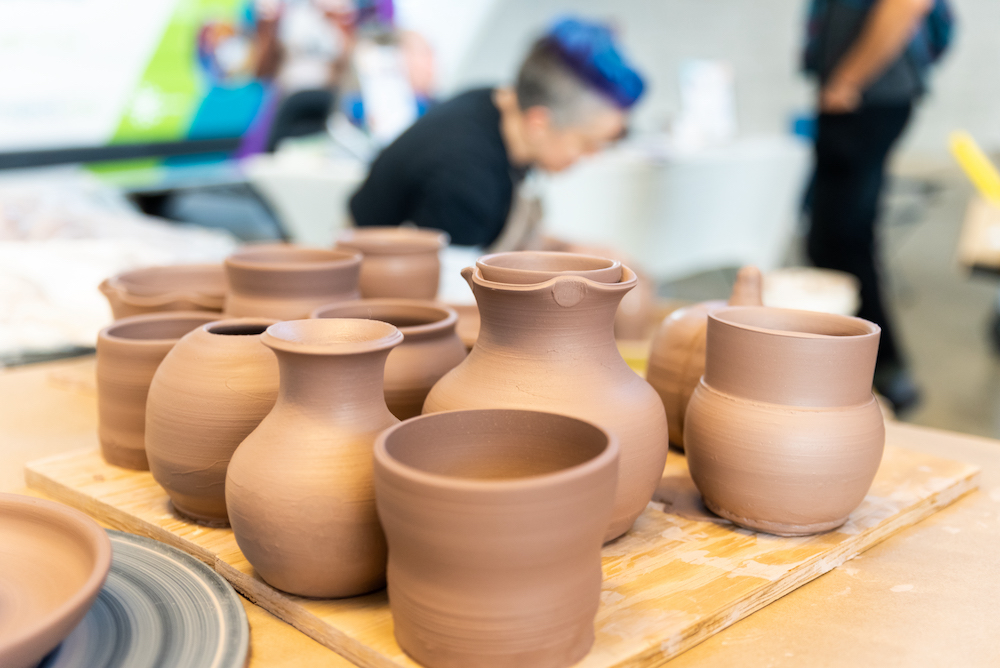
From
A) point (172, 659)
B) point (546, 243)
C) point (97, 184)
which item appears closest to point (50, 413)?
point (172, 659)

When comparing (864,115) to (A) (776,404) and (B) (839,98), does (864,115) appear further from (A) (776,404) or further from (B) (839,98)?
(A) (776,404)

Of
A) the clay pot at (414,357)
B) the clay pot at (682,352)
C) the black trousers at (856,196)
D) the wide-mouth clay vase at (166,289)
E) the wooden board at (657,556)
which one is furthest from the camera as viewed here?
the black trousers at (856,196)

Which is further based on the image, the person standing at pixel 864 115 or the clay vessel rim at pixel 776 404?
the person standing at pixel 864 115

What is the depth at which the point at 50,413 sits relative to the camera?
118cm

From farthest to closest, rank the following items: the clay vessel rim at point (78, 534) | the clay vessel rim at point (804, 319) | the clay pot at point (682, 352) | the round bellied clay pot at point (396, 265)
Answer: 1. the round bellied clay pot at point (396, 265)
2. the clay pot at point (682, 352)
3. the clay vessel rim at point (804, 319)
4. the clay vessel rim at point (78, 534)

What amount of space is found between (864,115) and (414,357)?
2356 mm

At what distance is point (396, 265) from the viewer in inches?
45.7

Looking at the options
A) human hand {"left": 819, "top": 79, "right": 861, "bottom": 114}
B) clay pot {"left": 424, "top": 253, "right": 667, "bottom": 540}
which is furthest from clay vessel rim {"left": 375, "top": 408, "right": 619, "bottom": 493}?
human hand {"left": 819, "top": 79, "right": 861, "bottom": 114}

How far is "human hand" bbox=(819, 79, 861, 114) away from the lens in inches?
102

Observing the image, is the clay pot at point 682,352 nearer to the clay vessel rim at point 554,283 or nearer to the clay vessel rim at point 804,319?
the clay vessel rim at point 804,319

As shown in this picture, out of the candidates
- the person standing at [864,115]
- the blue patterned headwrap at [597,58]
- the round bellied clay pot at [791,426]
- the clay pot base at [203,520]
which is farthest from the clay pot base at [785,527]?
the person standing at [864,115]

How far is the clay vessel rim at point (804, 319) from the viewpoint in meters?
0.71

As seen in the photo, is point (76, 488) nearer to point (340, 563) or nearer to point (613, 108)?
point (340, 563)

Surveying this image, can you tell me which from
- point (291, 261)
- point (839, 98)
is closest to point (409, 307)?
point (291, 261)
